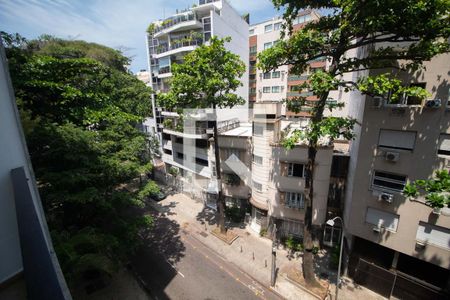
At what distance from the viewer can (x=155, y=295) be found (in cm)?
1318

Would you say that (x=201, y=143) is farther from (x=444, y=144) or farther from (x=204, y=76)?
(x=444, y=144)

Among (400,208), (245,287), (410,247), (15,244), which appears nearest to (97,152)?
(15,244)

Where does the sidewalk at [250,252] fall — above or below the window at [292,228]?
below

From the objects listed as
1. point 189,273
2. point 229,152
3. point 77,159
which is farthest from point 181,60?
point 189,273

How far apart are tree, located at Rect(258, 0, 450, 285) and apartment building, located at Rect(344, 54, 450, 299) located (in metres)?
1.29

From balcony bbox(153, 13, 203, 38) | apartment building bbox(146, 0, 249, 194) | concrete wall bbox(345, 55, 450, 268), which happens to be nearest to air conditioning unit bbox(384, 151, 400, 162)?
concrete wall bbox(345, 55, 450, 268)

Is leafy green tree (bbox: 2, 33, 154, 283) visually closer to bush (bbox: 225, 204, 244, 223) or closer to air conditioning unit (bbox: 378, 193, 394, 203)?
bush (bbox: 225, 204, 244, 223)

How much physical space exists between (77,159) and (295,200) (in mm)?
14793

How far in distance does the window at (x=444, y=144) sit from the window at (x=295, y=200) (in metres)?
8.20

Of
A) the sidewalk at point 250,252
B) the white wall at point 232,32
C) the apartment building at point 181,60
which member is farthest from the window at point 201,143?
the sidewalk at point 250,252

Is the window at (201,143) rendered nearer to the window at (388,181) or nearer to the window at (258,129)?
the window at (258,129)

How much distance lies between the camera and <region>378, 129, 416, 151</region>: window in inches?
413

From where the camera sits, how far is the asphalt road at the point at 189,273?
13180 millimetres

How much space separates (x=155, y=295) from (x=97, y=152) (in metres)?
9.97
